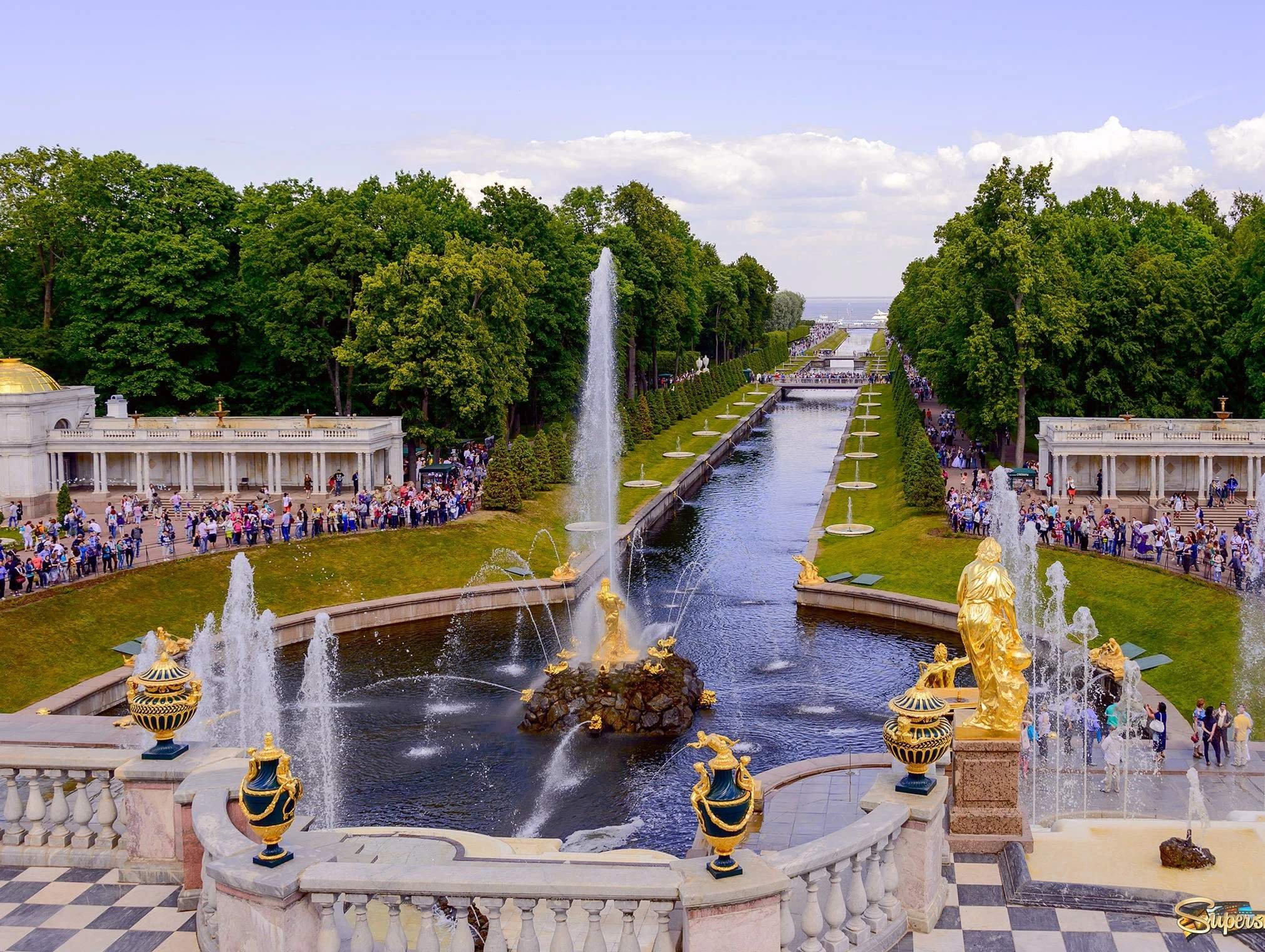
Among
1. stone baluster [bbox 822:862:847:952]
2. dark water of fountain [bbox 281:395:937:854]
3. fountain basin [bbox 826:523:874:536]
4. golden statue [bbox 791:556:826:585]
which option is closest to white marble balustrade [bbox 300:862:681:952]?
stone baluster [bbox 822:862:847:952]

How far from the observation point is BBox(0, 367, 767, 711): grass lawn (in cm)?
3753

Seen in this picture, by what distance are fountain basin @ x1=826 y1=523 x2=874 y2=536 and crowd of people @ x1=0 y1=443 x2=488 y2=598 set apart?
1672 centimetres

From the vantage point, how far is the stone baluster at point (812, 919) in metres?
11.5

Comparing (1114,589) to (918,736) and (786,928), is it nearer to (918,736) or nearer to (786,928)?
(918,736)

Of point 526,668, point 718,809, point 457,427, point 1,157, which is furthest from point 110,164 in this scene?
point 718,809

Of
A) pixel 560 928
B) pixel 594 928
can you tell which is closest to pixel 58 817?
pixel 560 928

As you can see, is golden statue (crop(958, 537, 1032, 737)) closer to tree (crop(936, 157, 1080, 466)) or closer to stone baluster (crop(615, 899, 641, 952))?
stone baluster (crop(615, 899, 641, 952))

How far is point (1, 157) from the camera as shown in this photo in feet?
239

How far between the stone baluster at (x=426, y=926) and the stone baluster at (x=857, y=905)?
3896 mm

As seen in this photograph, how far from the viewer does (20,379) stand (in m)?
61.3

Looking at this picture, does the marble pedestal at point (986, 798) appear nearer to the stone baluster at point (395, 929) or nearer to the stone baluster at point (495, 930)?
the stone baluster at point (495, 930)

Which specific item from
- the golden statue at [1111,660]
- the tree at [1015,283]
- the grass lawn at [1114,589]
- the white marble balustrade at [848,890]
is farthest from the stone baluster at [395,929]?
the tree at [1015,283]

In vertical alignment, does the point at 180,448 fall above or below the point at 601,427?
below

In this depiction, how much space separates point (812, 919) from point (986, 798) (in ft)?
16.1
